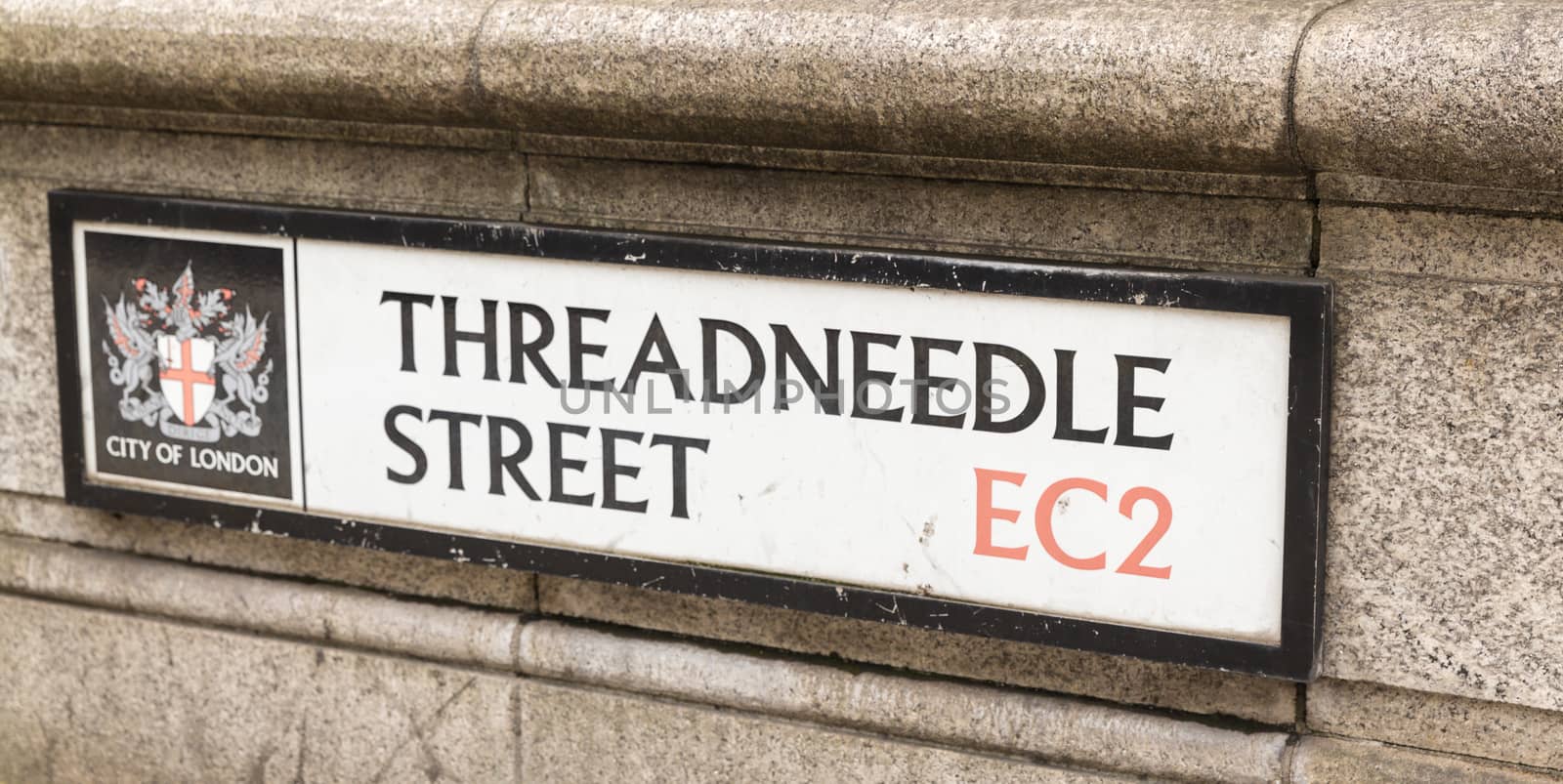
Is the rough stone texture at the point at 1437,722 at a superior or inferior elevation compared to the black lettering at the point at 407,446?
inferior

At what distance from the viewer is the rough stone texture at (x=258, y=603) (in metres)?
4.16

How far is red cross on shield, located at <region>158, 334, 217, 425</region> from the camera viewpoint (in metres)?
4.20

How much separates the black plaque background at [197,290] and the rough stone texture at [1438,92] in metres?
2.26

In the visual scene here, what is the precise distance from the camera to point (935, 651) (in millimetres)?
3725

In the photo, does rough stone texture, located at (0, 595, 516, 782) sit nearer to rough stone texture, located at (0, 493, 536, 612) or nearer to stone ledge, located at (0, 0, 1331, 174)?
rough stone texture, located at (0, 493, 536, 612)

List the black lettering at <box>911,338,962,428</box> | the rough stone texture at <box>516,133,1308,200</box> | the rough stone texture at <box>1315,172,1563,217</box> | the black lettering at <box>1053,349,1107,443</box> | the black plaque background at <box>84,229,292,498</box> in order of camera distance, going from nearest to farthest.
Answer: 1. the rough stone texture at <box>1315,172,1563,217</box>
2. the rough stone texture at <box>516,133,1308,200</box>
3. the black lettering at <box>1053,349,1107,443</box>
4. the black lettering at <box>911,338,962,428</box>
5. the black plaque background at <box>84,229,292,498</box>

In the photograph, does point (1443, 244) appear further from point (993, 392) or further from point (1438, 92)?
point (993, 392)

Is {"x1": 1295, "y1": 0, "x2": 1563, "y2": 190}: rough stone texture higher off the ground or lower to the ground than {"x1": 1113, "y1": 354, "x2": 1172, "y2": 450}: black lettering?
higher

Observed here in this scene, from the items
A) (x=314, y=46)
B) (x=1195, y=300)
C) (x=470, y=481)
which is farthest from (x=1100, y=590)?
(x=314, y=46)

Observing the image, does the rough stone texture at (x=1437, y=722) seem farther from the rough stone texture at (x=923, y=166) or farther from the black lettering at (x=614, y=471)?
the black lettering at (x=614, y=471)

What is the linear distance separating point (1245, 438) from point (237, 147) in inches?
91.3

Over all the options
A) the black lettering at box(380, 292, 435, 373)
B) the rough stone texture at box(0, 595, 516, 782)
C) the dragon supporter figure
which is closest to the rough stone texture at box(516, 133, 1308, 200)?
the black lettering at box(380, 292, 435, 373)

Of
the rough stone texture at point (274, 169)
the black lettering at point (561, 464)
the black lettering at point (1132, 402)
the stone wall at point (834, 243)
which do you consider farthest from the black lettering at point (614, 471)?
the black lettering at point (1132, 402)

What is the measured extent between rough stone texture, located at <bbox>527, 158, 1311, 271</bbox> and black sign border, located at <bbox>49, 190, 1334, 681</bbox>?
102 millimetres
